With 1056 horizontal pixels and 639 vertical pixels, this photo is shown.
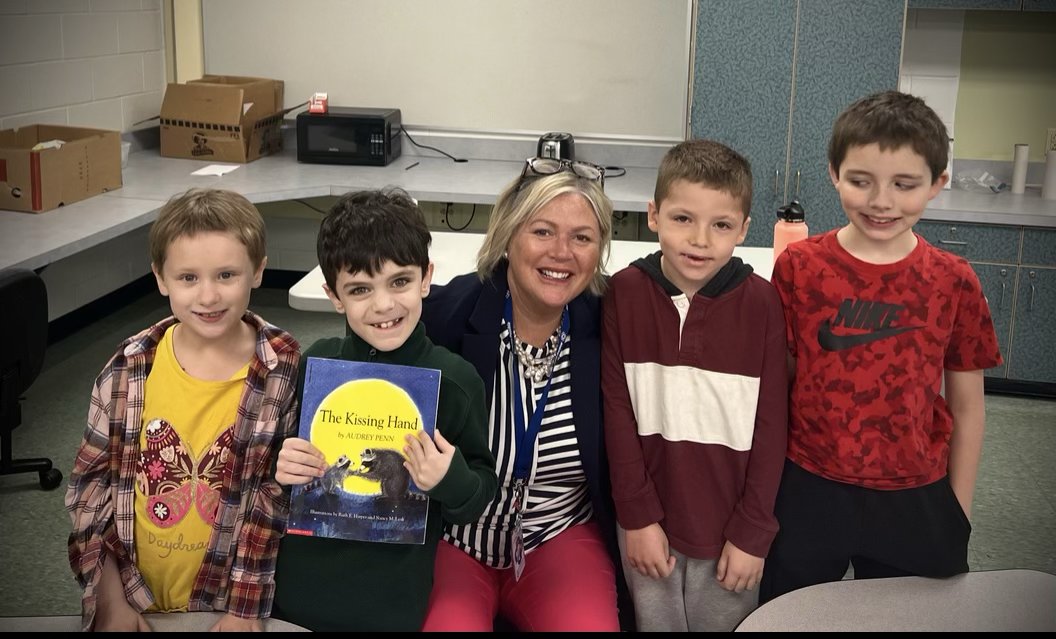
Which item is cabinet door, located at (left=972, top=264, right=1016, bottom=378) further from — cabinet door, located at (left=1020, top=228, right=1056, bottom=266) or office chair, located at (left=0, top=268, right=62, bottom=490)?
office chair, located at (left=0, top=268, right=62, bottom=490)

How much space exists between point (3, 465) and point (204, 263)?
201cm

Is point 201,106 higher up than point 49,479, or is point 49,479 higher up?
point 201,106

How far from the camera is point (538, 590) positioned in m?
1.70

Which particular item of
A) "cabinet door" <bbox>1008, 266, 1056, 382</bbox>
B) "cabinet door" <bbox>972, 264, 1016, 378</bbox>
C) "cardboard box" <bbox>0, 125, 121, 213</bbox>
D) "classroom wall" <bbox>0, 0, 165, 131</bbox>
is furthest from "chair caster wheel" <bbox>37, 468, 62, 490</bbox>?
"cabinet door" <bbox>1008, 266, 1056, 382</bbox>

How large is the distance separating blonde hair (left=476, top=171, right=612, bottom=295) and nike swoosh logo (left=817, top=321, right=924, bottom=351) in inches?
14.8

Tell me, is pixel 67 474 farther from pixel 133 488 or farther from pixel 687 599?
pixel 687 599

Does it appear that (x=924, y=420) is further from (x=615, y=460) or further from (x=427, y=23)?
(x=427, y=23)

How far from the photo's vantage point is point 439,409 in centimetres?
149

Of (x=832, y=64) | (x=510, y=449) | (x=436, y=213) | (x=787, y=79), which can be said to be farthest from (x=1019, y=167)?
(x=510, y=449)

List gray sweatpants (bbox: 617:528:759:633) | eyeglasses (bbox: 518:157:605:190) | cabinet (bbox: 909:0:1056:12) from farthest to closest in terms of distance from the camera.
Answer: cabinet (bbox: 909:0:1056:12) → eyeglasses (bbox: 518:157:605:190) → gray sweatpants (bbox: 617:528:759:633)

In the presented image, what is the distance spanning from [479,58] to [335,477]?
3752 millimetres

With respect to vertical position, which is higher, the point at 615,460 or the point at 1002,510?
the point at 615,460

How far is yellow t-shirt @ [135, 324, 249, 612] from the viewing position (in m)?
1.52

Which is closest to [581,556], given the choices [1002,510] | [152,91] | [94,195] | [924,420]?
[924,420]
